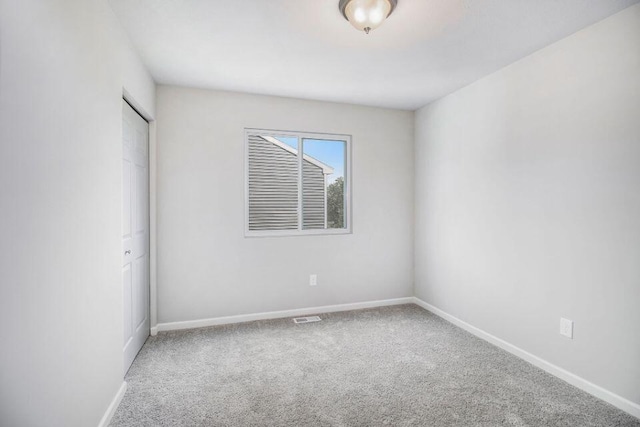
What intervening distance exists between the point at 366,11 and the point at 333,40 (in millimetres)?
532

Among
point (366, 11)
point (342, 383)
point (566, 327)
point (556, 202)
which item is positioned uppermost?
point (366, 11)

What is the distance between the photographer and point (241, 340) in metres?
3.09

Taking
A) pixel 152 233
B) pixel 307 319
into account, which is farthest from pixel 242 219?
pixel 307 319

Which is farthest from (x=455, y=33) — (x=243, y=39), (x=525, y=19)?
(x=243, y=39)

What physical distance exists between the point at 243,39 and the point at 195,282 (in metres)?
2.34

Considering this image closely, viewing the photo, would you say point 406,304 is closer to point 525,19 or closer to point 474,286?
point 474,286

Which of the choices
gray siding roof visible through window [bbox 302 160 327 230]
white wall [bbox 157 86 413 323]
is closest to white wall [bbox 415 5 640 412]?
white wall [bbox 157 86 413 323]

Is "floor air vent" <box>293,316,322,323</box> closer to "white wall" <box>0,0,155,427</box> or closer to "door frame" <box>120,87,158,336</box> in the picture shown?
"door frame" <box>120,87,158,336</box>

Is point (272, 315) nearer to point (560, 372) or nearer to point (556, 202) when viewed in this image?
point (560, 372)

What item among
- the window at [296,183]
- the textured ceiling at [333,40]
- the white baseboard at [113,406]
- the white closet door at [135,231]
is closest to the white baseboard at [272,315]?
the white closet door at [135,231]

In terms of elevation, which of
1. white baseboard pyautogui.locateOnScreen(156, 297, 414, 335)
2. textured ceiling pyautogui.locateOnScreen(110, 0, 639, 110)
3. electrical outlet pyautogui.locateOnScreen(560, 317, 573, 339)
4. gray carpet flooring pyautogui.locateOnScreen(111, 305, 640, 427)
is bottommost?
gray carpet flooring pyautogui.locateOnScreen(111, 305, 640, 427)

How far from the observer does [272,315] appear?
144 inches

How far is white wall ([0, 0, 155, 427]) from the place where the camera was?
1107 millimetres

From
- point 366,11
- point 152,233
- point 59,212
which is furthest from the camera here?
point 152,233
